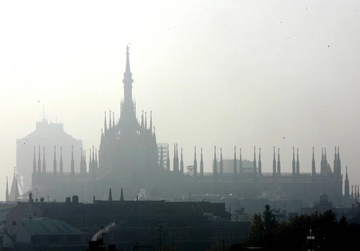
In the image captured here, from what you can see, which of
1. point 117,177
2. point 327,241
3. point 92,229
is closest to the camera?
point 327,241

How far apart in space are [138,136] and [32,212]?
3398 inches

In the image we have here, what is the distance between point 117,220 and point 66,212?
4.44 metres

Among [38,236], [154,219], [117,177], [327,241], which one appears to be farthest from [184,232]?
[117,177]

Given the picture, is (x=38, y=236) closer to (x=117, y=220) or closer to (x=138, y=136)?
(x=117, y=220)

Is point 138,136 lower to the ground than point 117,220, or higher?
higher

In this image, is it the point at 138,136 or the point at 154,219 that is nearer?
the point at 154,219

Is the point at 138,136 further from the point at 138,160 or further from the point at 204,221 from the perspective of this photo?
the point at 204,221

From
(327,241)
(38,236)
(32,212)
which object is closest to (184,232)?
(32,212)

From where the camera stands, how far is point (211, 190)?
199 m

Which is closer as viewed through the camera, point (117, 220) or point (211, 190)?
point (117, 220)

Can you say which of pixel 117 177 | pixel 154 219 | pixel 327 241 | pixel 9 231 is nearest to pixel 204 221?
pixel 154 219

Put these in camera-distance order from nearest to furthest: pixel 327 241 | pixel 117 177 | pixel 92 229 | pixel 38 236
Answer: pixel 327 241 → pixel 38 236 → pixel 92 229 → pixel 117 177

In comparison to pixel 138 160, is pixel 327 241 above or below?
below

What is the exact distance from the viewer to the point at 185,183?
195 meters
